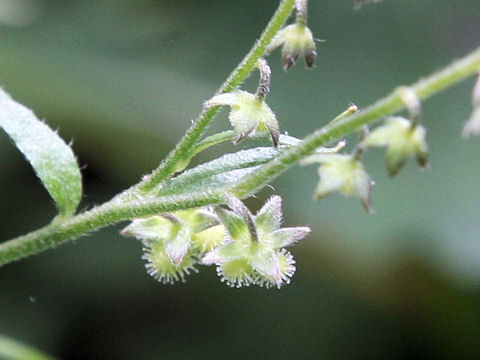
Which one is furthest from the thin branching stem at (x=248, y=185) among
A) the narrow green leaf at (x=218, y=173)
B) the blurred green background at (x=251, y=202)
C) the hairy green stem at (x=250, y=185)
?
the blurred green background at (x=251, y=202)

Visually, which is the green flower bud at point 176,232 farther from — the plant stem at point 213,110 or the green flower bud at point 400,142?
the green flower bud at point 400,142

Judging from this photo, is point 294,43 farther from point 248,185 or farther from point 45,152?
point 45,152

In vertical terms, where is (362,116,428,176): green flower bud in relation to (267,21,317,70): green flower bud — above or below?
below

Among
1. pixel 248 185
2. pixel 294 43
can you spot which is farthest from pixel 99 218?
pixel 294 43

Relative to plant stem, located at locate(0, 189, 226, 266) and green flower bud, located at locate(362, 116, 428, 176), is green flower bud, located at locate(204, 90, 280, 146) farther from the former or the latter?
green flower bud, located at locate(362, 116, 428, 176)

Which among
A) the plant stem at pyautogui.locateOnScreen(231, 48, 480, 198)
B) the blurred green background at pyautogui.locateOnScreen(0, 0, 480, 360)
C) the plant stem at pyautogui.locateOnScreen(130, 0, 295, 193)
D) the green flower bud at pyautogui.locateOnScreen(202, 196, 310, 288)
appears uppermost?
the blurred green background at pyautogui.locateOnScreen(0, 0, 480, 360)

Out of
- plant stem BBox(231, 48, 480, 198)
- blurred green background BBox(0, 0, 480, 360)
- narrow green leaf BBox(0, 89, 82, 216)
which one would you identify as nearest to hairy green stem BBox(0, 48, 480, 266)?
plant stem BBox(231, 48, 480, 198)
